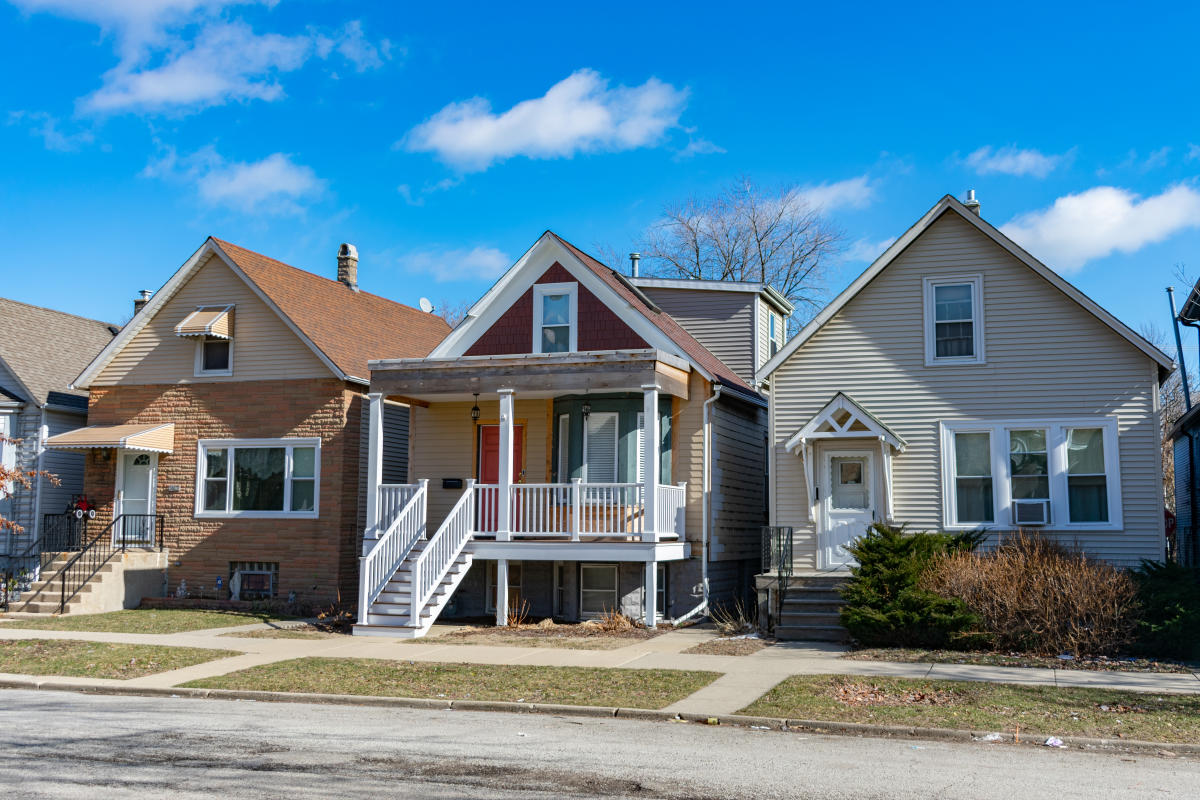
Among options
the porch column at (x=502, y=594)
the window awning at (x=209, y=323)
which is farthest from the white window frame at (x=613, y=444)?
the window awning at (x=209, y=323)

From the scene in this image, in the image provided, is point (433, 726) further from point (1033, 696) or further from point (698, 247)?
point (698, 247)

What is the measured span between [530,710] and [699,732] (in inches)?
79.5

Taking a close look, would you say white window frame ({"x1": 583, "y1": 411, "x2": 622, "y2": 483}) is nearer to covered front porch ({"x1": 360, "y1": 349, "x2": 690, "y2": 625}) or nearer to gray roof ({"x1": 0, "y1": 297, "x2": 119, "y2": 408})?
covered front porch ({"x1": 360, "y1": 349, "x2": 690, "y2": 625})

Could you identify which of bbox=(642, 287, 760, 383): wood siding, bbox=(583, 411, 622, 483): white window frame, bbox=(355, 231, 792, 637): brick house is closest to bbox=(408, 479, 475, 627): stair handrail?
bbox=(355, 231, 792, 637): brick house

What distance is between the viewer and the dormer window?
2233 cm

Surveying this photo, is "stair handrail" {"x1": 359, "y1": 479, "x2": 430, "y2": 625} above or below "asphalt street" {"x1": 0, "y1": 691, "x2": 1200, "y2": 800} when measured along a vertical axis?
above

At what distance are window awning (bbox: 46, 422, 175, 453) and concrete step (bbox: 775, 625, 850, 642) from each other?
13381 mm

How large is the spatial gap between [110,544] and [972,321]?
58.3ft

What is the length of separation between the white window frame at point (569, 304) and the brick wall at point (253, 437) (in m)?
4.14

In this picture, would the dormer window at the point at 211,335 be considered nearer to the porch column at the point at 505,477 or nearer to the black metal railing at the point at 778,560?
the porch column at the point at 505,477

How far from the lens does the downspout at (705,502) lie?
19.9 meters

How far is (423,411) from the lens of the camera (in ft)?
73.8

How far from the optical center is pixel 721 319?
82.0 ft

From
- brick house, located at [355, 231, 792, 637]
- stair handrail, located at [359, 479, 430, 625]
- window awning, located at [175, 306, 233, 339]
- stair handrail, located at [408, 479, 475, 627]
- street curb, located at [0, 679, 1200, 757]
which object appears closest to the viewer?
street curb, located at [0, 679, 1200, 757]
